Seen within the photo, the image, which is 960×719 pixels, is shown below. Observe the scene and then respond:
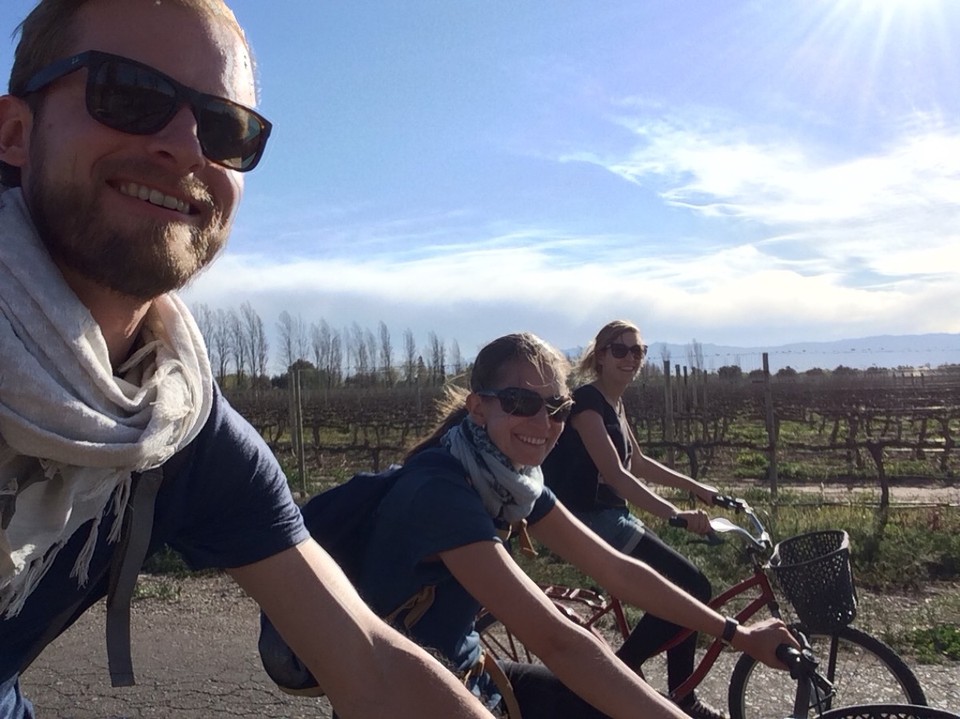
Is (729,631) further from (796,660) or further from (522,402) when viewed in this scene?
(522,402)

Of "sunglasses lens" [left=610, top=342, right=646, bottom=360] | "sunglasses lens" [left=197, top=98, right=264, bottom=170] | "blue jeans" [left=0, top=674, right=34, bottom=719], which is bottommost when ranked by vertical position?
"blue jeans" [left=0, top=674, right=34, bottom=719]

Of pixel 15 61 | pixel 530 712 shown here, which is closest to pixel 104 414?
pixel 15 61

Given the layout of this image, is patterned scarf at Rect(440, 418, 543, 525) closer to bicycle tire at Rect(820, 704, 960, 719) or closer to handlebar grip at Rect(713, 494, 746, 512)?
bicycle tire at Rect(820, 704, 960, 719)

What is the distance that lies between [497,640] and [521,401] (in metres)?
1.79

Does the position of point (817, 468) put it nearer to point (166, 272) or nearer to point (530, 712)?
point (530, 712)

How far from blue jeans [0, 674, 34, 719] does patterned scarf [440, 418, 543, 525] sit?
111cm

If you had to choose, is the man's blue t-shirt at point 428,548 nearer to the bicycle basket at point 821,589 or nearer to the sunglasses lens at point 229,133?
the sunglasses lens at point 229,133

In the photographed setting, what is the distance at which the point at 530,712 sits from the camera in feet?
7.34

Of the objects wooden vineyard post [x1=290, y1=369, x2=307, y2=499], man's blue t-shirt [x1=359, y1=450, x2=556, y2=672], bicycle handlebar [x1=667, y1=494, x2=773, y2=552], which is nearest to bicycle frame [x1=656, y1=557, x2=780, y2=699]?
bicycle handlebar [x1=667, y1=494, x2=773, y2=552]

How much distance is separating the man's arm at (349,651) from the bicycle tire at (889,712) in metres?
1.21

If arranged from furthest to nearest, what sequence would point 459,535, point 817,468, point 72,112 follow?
point 817,468
point 459,535
point 72,112

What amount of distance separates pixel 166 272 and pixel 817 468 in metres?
18.4

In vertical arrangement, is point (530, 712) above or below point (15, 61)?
below

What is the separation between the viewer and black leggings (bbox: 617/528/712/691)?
3.32 meters
